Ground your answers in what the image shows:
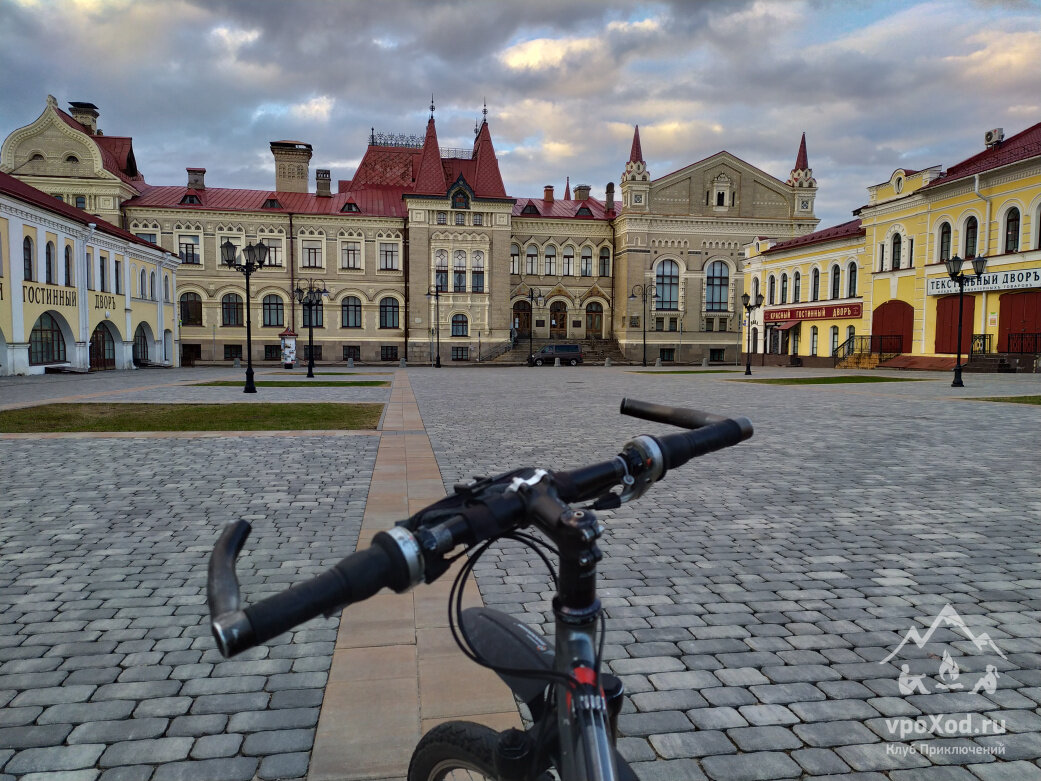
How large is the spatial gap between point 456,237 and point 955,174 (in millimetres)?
31509

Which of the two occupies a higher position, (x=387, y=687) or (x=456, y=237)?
(x=456, y=237)

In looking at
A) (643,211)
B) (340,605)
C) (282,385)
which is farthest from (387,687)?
(643,211)

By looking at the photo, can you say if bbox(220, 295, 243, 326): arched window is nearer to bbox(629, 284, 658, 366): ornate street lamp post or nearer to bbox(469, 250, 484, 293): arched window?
bbox(469, 250, 484, 293): arched window

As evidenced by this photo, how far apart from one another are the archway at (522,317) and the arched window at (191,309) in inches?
926

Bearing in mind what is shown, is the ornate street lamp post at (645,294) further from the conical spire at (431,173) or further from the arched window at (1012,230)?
the arched window at (1012,230)

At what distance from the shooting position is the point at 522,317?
54.8 m

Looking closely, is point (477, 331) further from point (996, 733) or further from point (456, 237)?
point (996, 733)

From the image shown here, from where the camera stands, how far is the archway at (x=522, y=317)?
179ft

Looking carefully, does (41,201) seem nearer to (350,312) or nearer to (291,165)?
(350,312)

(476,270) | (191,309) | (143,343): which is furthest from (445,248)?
(143,343)

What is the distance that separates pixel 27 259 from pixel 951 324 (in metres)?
41.2

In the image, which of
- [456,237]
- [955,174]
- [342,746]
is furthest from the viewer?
[456,237]

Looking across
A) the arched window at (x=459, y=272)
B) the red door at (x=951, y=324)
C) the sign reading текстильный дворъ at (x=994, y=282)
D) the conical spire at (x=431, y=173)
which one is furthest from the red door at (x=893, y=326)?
the conical spire at (x=431, y=173)

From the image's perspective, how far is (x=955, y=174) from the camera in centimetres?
3391
